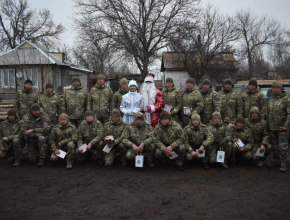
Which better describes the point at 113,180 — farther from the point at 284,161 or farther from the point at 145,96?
the point at 284,161

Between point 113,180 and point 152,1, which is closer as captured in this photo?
point 113,180

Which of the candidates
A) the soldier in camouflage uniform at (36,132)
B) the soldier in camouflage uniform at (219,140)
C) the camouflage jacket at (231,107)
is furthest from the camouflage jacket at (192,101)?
the soldier in camouflage uniform at (36,132)

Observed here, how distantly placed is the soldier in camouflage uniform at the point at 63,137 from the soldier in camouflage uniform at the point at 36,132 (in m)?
0.23

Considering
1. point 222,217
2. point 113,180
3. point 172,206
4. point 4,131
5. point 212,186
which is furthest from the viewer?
point 4,131

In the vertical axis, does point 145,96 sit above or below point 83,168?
above

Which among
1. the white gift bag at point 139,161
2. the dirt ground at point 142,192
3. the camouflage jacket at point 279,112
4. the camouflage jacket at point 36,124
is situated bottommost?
the dirt ground at point 142,192

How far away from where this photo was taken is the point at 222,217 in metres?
3.67

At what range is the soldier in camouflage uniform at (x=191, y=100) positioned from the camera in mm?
6727

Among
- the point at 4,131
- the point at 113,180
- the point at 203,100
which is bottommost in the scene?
the point at 113,180

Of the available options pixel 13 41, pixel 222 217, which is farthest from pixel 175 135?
pixel 13 41

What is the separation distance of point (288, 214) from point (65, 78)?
1009 inches

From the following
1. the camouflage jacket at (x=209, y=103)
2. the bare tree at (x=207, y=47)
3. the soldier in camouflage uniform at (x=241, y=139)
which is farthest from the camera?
the bare tree at (x=207, y=47)

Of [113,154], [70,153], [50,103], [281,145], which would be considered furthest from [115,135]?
[281,145]

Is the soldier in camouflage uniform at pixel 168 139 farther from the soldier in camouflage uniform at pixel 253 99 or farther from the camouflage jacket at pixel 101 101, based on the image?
the soldier in camouflage uniform at pixel 253 99
